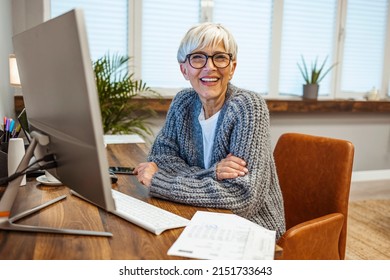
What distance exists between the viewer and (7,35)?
2543mm

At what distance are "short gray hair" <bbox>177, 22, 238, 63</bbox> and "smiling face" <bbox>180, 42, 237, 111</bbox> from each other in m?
0.01

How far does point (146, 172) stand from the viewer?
1.30 metres

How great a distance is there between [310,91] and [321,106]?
0.16 meters

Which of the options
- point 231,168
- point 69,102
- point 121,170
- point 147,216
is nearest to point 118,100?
point 121,170

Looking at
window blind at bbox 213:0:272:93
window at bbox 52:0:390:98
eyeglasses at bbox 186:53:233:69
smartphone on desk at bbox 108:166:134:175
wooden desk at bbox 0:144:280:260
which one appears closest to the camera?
wooden desk at bbox 0:144:280:260

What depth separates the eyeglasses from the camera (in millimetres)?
1325

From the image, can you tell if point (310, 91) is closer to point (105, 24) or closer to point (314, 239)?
point (105, 24)

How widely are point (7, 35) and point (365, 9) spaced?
301cm

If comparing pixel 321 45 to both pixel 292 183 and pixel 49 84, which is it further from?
pixel 49 84

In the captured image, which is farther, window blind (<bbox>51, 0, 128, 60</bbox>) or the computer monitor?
window blind (<bbox>51, 0, 128, 60</bbox>)

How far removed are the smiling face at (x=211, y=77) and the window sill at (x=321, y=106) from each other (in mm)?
1793

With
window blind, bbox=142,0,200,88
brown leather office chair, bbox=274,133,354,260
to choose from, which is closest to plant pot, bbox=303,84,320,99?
window blind, bbox=142,0,200,88

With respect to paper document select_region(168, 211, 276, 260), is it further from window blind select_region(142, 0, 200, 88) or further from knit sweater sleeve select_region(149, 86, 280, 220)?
window blind select_region(142, 0, 200, 88)
